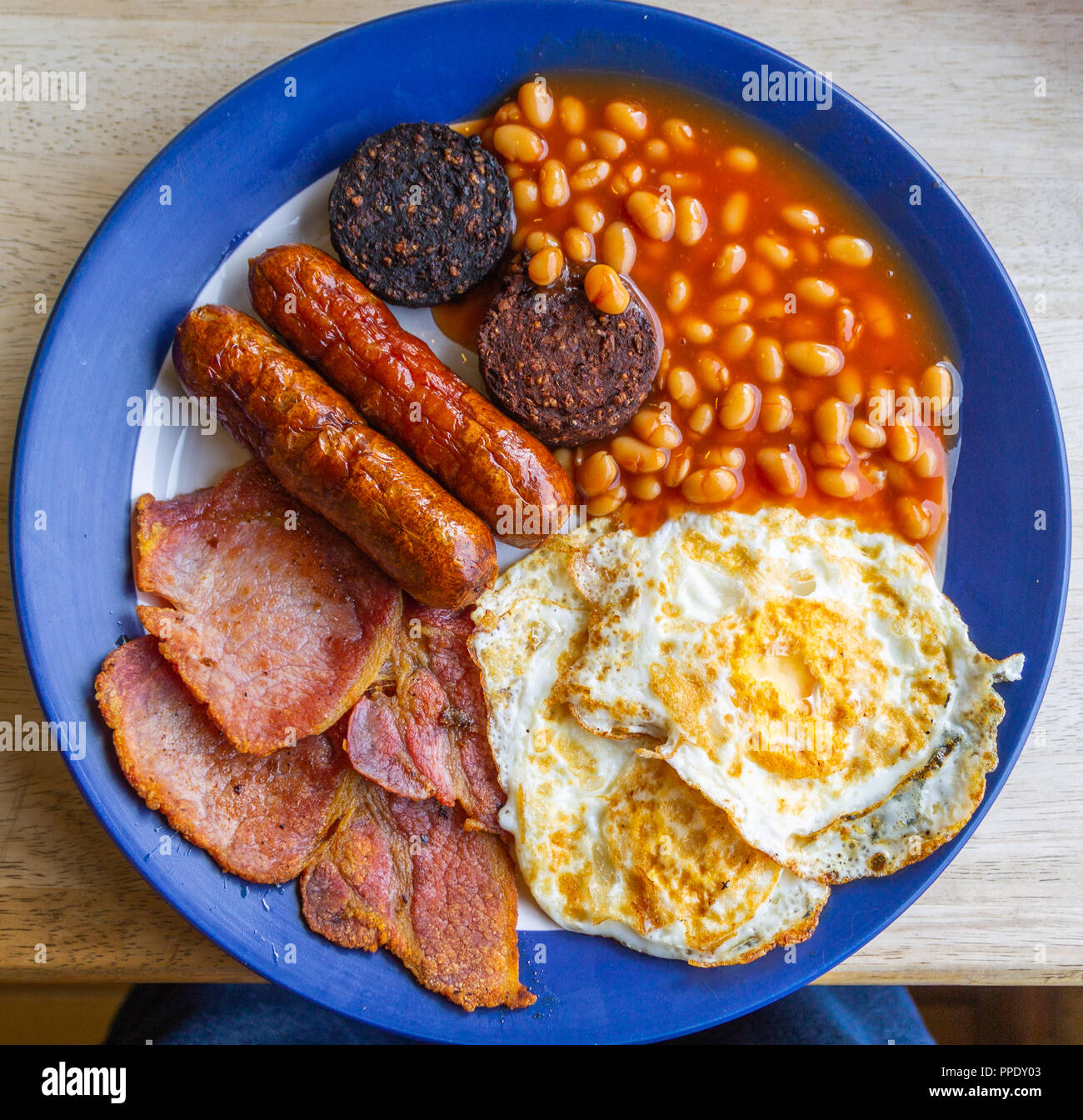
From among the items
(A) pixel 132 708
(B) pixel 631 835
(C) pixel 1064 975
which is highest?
(A) pixel 132 708

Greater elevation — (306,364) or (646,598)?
(306,364)

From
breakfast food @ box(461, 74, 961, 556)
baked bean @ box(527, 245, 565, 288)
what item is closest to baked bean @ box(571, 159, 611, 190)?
breakfast food @ box(461, 74, 961, 556)

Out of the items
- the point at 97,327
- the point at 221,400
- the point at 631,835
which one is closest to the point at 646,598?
the point at 631,835

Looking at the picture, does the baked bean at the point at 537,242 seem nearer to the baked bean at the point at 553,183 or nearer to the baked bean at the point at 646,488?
the baked bean at the point at 553,183

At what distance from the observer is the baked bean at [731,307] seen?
2350mm

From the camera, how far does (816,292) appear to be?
236 cm

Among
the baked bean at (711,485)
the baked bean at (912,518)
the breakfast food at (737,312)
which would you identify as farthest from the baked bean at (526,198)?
the baked bean at (912,518)

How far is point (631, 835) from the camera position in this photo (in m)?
2.24

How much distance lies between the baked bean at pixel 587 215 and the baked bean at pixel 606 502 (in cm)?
74

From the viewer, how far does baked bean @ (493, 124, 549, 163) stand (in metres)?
2.30

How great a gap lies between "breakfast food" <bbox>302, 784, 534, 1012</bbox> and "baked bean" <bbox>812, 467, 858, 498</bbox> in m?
1.39

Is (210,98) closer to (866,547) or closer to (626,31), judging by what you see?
(626,31)

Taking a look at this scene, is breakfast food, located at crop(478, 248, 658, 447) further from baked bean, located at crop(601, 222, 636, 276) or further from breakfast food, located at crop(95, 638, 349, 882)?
breakfast food, located at crop(95, 638, 349, 882)

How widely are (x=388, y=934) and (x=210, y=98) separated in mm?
2492
